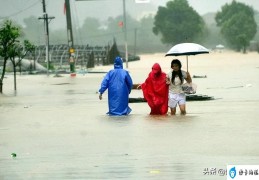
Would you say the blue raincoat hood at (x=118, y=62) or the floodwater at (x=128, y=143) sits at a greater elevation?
the blue raincoat hood at (x=118, y=62)

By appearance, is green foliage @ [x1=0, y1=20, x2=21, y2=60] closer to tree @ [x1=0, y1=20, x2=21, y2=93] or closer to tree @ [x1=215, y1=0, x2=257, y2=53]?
tree @ [x1=0, y1=20, x2=21, y2=93]

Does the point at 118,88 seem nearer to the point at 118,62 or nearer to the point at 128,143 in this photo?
the point at 118,62

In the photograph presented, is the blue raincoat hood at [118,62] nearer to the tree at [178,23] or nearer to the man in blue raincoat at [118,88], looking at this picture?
the man in blue raincoat at [118,88]

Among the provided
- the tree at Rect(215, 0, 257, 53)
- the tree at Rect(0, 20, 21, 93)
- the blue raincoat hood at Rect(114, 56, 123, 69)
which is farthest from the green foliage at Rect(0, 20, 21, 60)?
the tree at Rect(215, 0, 257, 53)

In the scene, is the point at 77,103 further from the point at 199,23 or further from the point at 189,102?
the point at 199,23

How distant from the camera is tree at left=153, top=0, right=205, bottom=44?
148375mm

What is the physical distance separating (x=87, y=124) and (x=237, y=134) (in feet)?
12.3

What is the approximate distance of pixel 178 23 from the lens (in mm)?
151125

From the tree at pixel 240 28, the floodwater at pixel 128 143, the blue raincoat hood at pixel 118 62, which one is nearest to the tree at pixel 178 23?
the tree at pixel 240 28

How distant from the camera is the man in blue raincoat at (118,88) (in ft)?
53.8

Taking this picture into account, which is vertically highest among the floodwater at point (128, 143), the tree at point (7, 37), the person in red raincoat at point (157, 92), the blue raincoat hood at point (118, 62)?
→ the tree at point (7, 37)

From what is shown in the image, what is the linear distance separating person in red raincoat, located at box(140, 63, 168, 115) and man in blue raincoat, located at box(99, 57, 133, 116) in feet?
1.73

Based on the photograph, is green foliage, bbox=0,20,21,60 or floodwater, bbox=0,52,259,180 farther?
green foliage, bbox=0,20,21,60

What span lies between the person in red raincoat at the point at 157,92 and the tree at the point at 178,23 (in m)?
132
